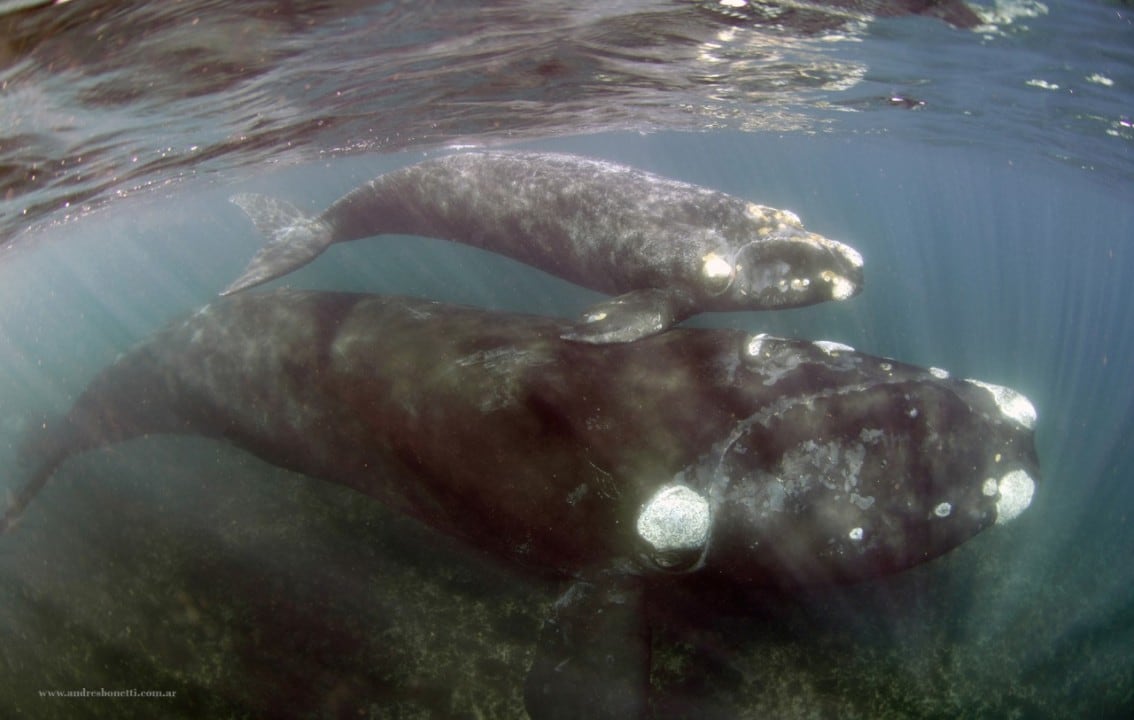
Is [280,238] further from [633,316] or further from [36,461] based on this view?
[633,316]

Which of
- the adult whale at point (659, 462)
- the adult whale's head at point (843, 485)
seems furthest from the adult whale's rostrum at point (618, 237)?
the adult whale's head at point (843, 485)

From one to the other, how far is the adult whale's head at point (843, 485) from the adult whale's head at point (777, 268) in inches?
80.2

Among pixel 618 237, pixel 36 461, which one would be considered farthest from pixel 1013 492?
pixel 36 461

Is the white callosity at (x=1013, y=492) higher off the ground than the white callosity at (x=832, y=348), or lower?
lower

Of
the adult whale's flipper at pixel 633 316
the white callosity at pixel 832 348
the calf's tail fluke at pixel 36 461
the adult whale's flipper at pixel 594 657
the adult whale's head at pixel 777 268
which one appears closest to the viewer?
the adult whale's flipper at pixel 594 657

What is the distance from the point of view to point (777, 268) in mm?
8078

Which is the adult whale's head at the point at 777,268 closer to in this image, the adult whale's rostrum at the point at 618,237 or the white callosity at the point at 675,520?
the adult whale's rostrum at the point at 618,237

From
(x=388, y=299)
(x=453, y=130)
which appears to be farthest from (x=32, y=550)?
(x=453, y=130)

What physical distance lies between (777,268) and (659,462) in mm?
3511

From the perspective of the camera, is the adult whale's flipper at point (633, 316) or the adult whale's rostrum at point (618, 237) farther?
the adult whale's rostrum at point (618, 237)

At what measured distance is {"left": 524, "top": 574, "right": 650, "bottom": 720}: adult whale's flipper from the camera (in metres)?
5.96

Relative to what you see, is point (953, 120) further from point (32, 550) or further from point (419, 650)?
point (32, 550)

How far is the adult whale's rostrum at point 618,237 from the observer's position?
7.94 m

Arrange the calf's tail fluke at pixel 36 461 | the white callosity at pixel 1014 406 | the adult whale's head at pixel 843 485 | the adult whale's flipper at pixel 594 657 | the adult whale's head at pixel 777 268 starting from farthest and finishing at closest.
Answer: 1. the calf's tail fluke at pixel 36 461
2. the adult whale's head at pixel 777 268
3. the white callosity at pixel 1014 406
4. the adult whale's head at pixel 843 485
5. the adult whale's flipper at pixel 594 657
